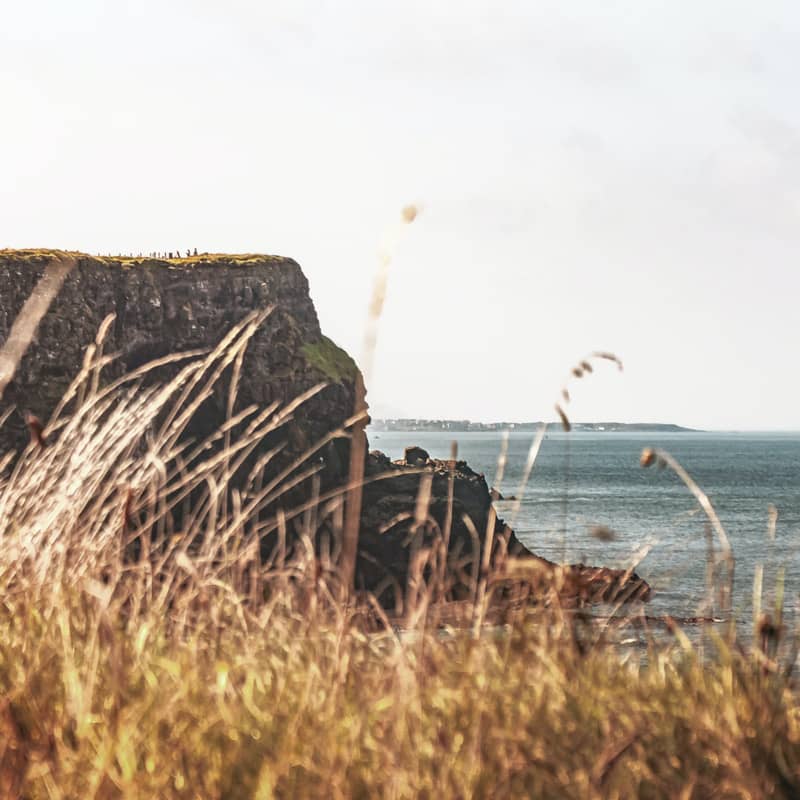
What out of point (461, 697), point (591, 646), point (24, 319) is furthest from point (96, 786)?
point (24, 319)

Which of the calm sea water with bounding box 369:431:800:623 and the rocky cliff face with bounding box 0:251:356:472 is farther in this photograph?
the rocky cliff face with bounding box 0:251:356:472

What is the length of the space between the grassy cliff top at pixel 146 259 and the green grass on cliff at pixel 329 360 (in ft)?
19.4

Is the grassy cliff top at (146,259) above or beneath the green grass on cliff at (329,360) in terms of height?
above

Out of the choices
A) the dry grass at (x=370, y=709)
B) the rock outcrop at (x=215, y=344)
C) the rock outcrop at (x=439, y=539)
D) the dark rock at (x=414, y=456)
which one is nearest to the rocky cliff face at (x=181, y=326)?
the rock outcrop at (x=215, y=344)

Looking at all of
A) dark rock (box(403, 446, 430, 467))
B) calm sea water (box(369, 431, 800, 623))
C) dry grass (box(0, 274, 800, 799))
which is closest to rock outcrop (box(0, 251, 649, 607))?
calm sea water (box(369, 431, 800, 623))

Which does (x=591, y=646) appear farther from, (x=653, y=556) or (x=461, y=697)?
(x=653, y=556)

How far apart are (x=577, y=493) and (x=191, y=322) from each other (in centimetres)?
5744

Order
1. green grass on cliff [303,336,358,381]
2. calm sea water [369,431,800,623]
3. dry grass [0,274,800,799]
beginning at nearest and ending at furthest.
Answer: dry grass [0,274,800,799] < calm sea water [369,431,800,623] < green grass on cliff [303,336,358,381]

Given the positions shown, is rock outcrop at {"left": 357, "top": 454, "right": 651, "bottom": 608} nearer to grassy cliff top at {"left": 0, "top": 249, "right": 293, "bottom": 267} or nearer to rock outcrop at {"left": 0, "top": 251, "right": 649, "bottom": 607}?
rock outcrop at {"left": 0, "top": 251, "right": 649, "bottom": 607}

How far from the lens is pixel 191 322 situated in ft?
200

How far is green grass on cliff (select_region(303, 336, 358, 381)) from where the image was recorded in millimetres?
63594

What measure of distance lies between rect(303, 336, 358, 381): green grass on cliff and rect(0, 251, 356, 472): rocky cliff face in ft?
0.26

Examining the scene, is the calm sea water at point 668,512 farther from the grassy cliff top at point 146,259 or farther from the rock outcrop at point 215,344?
the grassy cliff top at point 146,259

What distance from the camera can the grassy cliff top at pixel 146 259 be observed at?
56844mm
